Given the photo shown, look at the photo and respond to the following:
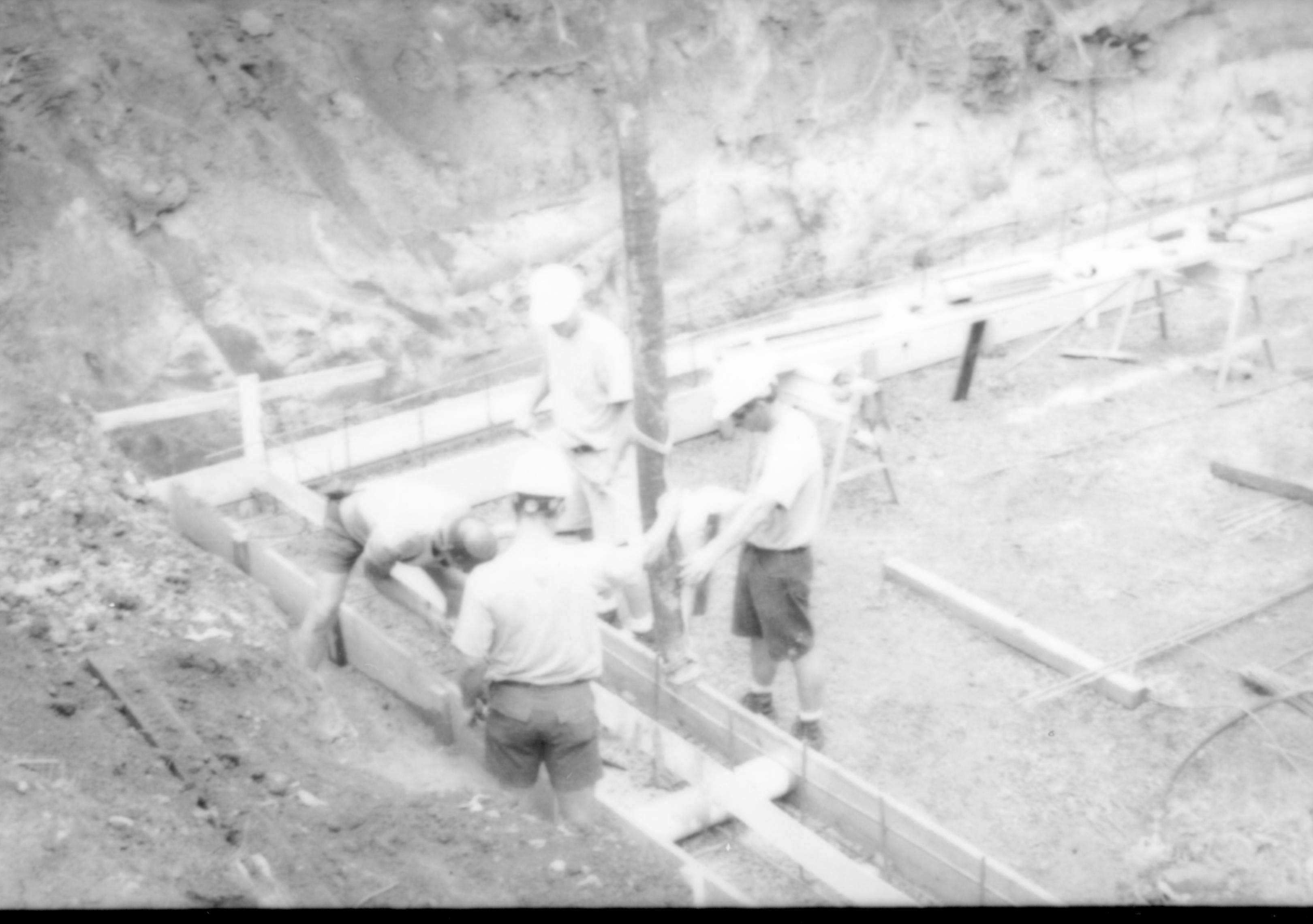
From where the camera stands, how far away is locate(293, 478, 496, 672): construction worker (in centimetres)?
485

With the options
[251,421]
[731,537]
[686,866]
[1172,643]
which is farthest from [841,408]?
[686,866]

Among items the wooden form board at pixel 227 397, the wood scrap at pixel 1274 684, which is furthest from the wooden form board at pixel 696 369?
the wood scrap at pixel 1274 684

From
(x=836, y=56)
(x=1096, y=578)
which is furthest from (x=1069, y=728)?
(x=836, y=56)

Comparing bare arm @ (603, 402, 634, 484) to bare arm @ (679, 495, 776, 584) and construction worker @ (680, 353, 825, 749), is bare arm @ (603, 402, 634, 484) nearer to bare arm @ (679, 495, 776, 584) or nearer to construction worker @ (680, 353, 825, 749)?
construction worker @ (680, 353, 825, 749)

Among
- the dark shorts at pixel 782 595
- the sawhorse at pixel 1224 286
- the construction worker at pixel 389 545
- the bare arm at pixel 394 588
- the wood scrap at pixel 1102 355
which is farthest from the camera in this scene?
the wood scrap at pixel 1102 355

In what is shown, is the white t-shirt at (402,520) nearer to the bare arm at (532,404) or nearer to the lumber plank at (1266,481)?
the bare arm at (532,404)

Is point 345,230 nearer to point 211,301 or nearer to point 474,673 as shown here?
point 211,301

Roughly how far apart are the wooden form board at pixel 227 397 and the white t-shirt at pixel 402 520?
244 centimetres

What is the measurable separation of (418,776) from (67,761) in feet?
3.98

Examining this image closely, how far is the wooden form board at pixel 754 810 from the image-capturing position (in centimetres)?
419

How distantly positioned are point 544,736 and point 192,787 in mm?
1214

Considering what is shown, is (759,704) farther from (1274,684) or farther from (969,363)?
(969,363)

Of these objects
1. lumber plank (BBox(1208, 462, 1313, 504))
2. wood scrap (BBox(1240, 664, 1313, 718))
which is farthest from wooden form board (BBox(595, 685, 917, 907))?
lumber plank (BBox(1208, 462, 1313, 504))

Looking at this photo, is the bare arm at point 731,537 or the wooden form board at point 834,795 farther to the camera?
the bare arm at point 731,537
